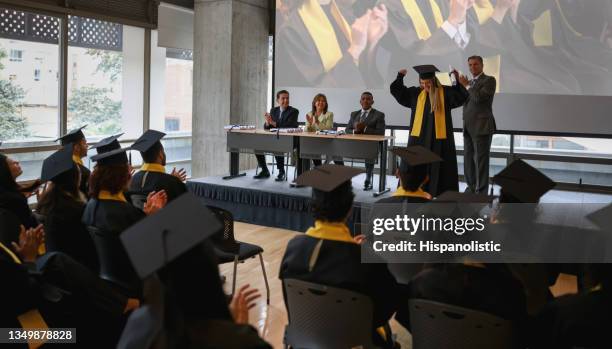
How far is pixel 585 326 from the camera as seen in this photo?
1.88 meters

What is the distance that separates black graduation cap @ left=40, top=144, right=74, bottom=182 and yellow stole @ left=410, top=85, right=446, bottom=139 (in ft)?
11.8

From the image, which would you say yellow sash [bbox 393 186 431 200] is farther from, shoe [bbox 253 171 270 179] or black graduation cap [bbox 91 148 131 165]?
shoe [bbox 253 171 270 179]

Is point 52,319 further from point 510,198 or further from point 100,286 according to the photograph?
point 510,198

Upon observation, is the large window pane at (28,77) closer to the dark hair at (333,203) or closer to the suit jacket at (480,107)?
the suit jacket at (480,107)

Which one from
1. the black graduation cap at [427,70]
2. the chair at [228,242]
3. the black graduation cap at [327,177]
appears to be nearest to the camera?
the black graduation cap at [327,177]

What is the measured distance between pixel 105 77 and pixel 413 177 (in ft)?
18.2

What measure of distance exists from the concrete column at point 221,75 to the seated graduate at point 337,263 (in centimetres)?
619

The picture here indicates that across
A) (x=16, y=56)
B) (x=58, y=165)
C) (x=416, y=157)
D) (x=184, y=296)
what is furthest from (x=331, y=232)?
(x=16, y=56)

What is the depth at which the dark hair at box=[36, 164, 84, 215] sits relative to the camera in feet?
10.1

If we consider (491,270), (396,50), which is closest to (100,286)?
(491,270)

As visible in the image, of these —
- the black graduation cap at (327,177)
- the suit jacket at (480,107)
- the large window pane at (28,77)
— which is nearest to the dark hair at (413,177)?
the black graduation cap at (327,177)

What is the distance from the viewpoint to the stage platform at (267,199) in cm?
629

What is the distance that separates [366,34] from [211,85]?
2.42 meters

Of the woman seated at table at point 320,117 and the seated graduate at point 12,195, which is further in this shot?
the woman seated at table at point 320,117
